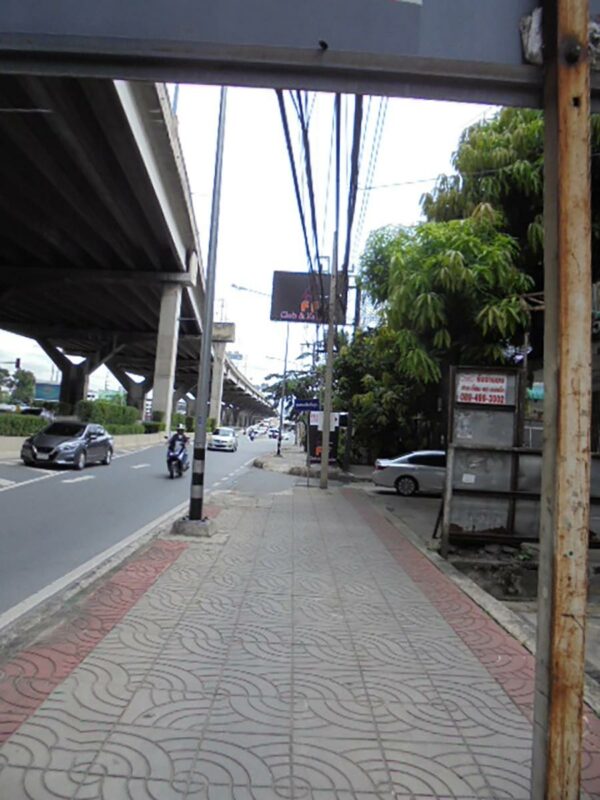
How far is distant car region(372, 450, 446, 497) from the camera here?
18.6m

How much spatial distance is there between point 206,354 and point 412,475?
10863 millimetres

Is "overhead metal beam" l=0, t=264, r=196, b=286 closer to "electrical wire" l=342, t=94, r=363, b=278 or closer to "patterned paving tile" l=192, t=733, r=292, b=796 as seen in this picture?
"electrical wire" l=342, t=94, r=363, b=278

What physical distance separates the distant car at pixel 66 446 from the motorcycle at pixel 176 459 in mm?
2825

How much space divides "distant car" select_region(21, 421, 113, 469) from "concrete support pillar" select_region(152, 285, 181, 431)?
18.1 meters

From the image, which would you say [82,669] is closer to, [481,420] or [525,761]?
[525,761]

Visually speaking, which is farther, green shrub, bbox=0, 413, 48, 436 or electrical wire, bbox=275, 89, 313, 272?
green shrub, bbox=0, 413, 48, 436

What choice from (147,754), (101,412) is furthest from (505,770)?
(101,412)

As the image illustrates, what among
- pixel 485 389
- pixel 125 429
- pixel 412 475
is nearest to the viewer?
pixel 485 389

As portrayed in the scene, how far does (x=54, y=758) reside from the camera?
2.86 meters

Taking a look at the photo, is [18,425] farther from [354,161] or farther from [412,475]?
[354,161]

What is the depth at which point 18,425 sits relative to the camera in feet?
72.6

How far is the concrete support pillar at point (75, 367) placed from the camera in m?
58.8

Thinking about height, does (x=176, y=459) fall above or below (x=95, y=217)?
below

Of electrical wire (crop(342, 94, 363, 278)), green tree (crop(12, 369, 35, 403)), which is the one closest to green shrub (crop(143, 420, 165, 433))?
electrical wire (crop(342, 94, 363, 278))
